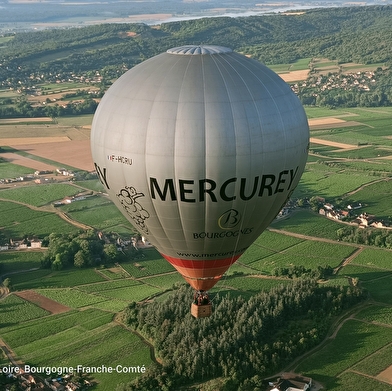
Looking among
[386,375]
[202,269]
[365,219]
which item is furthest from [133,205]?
[365,219]

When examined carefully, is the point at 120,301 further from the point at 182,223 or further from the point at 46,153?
the point at 46,153

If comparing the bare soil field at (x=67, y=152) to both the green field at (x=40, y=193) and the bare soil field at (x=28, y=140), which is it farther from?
the green field at (x=40, y=193)

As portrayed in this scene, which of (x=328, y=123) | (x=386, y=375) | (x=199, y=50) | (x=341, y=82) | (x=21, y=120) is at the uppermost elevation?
(x=199, y=50)

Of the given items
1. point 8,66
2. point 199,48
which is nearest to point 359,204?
point 199,48

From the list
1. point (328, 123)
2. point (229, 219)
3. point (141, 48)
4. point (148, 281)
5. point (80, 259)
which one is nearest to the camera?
point (229, 219)

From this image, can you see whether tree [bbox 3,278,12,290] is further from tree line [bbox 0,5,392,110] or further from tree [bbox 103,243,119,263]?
tree line [bbox 0,5,392,110]

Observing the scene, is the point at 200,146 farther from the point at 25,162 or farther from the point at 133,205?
the point at 25,162

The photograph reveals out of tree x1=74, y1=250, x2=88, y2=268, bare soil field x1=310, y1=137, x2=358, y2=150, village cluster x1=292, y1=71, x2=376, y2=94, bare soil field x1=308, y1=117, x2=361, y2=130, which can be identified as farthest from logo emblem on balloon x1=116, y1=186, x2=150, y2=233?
village cluster x1=292, y1=71, x2=376, y2=94
